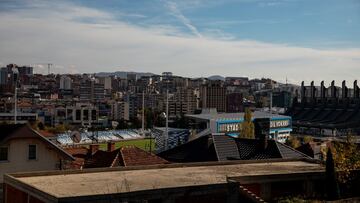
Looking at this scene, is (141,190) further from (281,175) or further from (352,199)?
(352,199)

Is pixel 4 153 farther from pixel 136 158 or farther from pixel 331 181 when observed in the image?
pixel 331 181

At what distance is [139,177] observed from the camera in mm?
18531

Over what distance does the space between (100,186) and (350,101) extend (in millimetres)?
129357

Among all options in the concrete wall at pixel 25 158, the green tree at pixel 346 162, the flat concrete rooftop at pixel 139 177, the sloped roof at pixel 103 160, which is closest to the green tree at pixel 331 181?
the green tree at pixel 346 162

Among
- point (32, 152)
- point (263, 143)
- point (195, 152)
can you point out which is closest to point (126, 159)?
point (32, 152)

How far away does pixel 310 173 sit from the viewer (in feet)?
66.1

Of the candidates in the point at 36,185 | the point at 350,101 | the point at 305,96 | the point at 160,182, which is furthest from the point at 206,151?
the point at 305,96

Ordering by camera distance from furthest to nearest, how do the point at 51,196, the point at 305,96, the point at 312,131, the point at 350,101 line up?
the point at 305,96 < the point at 350,101 < the point at 312,131 < the point at 51,196

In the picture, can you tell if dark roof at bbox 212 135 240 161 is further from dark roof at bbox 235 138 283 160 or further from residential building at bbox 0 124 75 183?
residential building at bbox 0 124 75 183

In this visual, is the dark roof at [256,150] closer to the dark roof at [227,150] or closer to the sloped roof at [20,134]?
the dark roof at [227,150]

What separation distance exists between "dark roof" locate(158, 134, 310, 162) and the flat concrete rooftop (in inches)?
240

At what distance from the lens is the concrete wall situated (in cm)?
2210

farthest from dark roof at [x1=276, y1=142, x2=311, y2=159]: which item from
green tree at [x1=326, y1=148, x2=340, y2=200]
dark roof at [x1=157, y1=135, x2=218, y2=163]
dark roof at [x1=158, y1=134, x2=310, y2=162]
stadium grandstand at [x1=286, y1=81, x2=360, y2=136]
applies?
stadium grandstand at [x1=286, y1=81, x2=360, y2=136]

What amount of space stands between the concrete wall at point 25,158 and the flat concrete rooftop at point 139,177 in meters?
4.14
